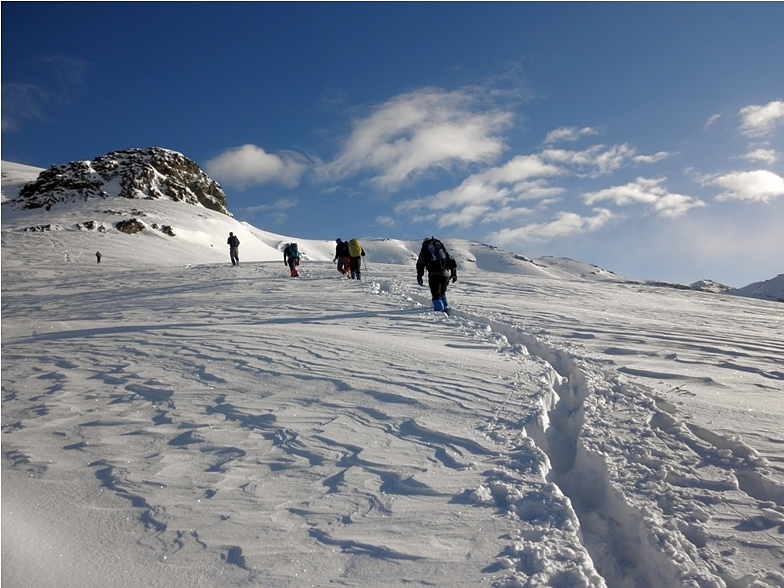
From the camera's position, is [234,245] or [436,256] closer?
[436,256]

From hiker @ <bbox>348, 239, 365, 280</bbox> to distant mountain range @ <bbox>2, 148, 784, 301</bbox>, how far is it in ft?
42.4

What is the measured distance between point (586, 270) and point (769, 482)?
196m

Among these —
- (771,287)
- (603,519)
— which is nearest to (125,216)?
(603,519)

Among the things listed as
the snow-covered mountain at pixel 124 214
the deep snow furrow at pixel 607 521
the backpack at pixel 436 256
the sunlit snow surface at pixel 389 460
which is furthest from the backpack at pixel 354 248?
the snow-covered mountain at pixel 124 214

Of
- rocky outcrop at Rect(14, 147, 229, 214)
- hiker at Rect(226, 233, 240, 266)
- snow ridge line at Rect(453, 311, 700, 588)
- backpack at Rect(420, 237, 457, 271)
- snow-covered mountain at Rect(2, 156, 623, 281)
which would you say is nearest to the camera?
snow ridge line at Rect(453, 311, 700, 588)

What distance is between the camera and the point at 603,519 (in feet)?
9.23

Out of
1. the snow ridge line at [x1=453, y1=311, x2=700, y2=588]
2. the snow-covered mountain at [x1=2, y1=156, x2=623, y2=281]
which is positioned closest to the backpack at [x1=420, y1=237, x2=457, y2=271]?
the snow ridge line at [x1=453, y1=311, x2=700, y2=588]

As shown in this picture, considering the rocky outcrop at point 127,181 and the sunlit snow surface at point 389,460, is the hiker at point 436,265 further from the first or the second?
the rocky outcrop at point 127,181

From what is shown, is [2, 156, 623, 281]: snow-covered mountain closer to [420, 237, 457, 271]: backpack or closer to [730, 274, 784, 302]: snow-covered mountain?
[420, 237, 457, 271]: backpack

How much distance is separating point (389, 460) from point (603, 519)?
1.52 meters

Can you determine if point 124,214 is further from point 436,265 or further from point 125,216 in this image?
point 436,265

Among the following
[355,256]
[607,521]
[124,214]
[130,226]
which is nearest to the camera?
[607,521]

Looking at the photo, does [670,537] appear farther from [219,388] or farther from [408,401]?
[219,388]

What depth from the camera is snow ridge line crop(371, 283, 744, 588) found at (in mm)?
2307
